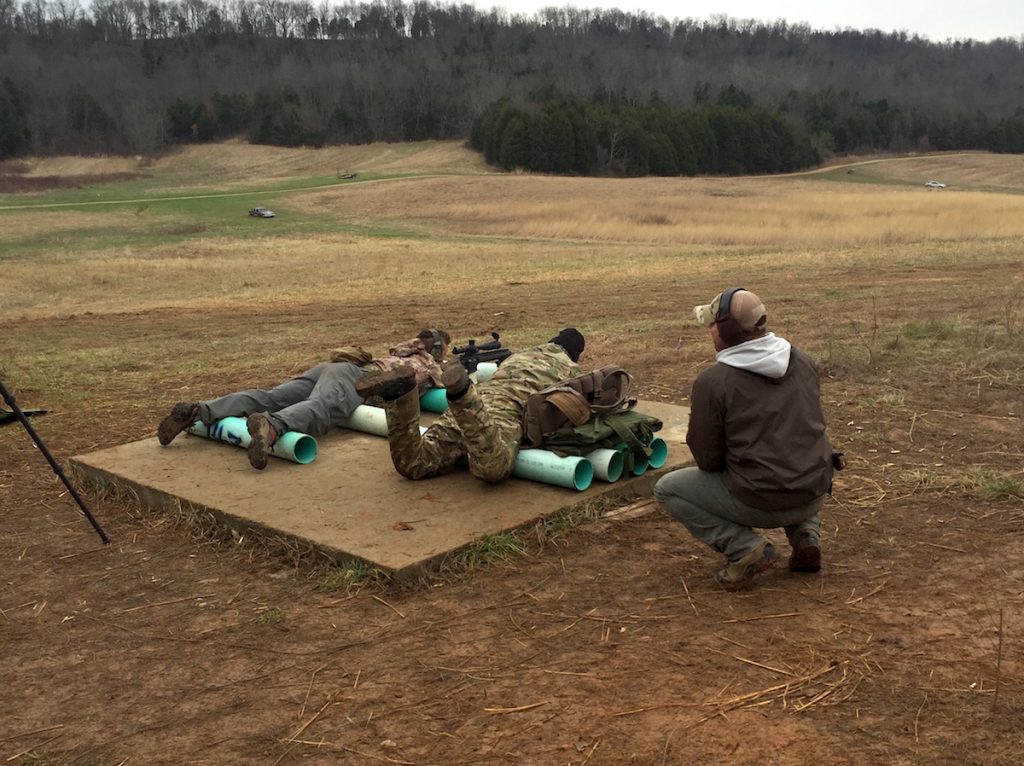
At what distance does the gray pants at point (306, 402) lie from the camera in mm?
7156

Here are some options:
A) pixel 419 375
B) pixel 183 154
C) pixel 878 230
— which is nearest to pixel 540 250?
pixel 878 230

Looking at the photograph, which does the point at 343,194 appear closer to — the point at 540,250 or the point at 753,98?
the point at 540,250

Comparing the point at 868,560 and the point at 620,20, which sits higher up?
the point at 620,20

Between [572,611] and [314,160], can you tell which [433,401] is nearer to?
[572,611]

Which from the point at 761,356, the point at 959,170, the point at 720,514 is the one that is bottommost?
the point at 959,170

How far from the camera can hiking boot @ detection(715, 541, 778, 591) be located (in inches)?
192

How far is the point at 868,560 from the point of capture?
210 inches

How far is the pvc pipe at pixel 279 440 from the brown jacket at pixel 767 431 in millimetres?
3020

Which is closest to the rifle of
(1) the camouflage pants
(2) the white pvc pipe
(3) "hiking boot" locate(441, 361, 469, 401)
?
(2) the white pvc pipe

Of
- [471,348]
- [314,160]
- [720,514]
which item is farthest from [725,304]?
[314,160]

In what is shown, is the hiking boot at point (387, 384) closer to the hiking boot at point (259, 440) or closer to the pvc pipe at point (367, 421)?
the hiking boot at point (259, 440)

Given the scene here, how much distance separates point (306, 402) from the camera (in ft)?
23.8

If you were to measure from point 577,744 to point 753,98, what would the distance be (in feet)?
389

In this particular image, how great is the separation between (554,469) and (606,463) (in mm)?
312
